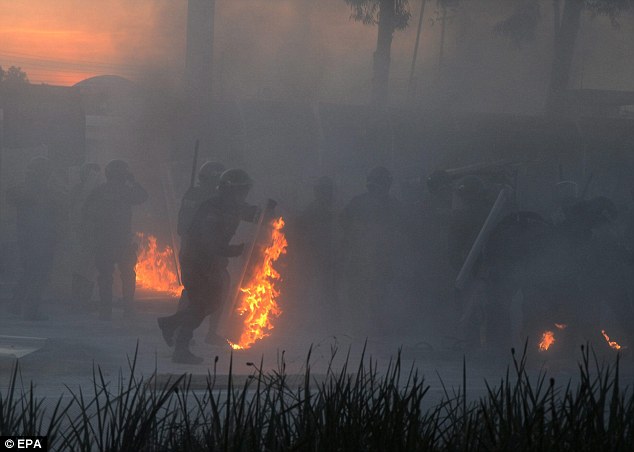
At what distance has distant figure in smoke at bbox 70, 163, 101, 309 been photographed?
13148mm

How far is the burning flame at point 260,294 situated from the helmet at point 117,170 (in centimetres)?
216

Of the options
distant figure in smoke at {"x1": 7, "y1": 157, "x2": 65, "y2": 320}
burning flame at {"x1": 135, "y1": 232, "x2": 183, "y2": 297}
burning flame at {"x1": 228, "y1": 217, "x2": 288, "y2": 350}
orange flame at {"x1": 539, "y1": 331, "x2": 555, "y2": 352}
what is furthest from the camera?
burning flame at {"x1": 135, "y1": 232, "x2": 183, "y2": 297}

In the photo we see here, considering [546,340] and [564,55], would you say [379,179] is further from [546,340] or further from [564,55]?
[564,55]

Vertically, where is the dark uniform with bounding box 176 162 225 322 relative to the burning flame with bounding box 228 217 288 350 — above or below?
above

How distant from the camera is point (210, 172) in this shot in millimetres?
10969

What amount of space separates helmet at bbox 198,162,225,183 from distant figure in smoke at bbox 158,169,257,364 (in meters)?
1.28

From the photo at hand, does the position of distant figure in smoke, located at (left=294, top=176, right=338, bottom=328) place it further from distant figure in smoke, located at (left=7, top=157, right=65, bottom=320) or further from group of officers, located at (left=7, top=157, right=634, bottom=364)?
distant figure in smoke, located at (left=7, top=157, right=65, bottom=320)

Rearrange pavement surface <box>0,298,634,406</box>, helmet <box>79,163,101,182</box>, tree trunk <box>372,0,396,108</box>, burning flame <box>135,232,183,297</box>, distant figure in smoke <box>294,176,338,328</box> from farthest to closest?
tree trunk <box>372,0,396,108</box> < burning flame <box>135,232,183,297</box> < helmet <box>79,163,101,182</box> < distant figure in smoke <box>294,176,338,328</box> < pavement surface <box>0,298,634,406</box>

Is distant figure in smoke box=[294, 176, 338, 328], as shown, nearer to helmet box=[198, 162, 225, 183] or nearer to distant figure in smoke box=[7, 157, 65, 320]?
helmet box=[198, 162, 225, 183]

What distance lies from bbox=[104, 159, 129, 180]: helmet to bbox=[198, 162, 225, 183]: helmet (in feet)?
4.23

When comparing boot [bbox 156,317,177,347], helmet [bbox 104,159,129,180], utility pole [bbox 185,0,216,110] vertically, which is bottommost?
boot [bbox 156,317,177,347]

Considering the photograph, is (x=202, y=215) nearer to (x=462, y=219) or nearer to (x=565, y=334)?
(x=462, y=219)

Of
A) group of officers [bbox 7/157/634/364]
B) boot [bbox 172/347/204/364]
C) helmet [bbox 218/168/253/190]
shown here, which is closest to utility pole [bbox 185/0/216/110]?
group of officers [bbox 7/157/634/364]

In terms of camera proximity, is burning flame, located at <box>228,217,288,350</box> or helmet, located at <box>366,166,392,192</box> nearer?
burning flame, located at <box>228,217,288,350</box>
